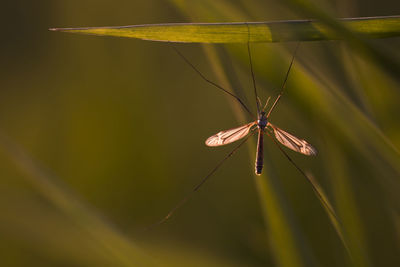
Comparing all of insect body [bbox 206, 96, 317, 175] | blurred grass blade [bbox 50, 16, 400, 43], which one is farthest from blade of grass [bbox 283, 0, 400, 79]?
insect body [bbox 206, 96, 317, 175]

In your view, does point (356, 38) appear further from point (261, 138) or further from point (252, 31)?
point (261, 138)

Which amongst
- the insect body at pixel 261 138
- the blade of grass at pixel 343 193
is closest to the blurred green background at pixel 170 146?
the blade of grass at pixel 343 193

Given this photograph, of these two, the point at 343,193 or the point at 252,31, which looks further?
the point at 343,193

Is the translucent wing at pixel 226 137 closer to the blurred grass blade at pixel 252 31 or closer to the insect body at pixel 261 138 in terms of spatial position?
the insect body at pixel 261 138

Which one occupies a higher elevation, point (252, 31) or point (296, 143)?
point (296, 143)

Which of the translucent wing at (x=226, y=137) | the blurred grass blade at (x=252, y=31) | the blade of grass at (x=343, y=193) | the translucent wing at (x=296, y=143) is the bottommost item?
the blade of grass at (x=343, y=193)

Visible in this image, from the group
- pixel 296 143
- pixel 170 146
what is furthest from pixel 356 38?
pixel 170 146

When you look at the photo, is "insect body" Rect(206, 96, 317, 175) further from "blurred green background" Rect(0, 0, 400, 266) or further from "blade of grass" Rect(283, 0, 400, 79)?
"blade of grass" Rect(283, 0, 400, 79)
